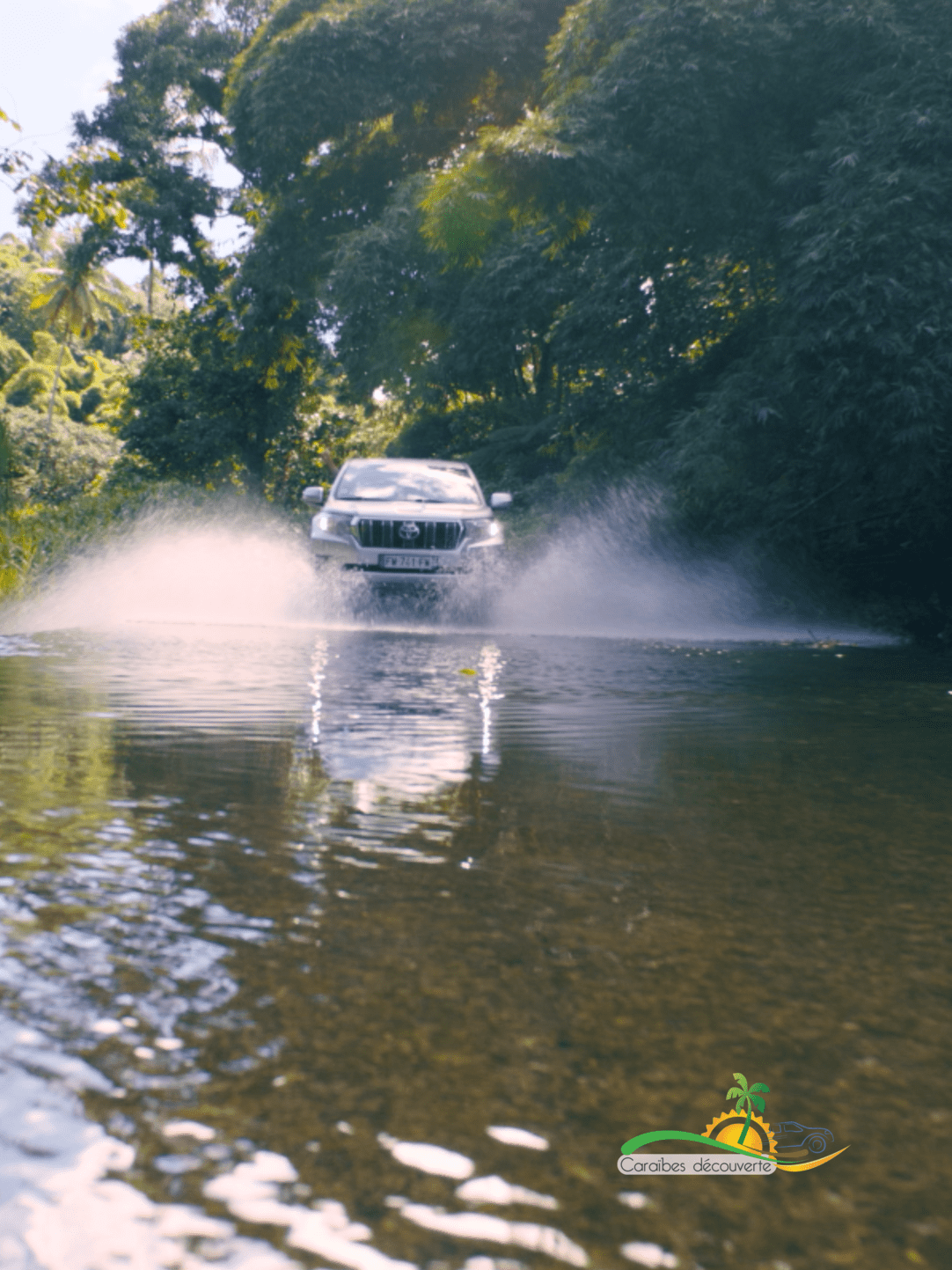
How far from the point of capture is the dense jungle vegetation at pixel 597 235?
46.0 ft

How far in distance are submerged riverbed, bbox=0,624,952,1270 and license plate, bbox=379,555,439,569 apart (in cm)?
742

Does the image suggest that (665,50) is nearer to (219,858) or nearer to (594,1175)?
(219,858)

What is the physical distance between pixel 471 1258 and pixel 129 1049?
825 millimetres

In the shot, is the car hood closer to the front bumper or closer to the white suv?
the white suv

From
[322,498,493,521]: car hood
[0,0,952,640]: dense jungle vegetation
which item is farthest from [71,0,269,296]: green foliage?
[322,498,493,521]: car hood

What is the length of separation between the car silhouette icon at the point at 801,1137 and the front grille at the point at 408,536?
448 inches

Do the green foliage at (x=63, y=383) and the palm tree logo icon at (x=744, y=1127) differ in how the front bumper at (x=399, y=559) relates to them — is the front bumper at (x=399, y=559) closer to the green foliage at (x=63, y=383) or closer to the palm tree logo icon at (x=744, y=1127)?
the palm tree logo icon at (x=744, y=1127)

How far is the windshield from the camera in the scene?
564 inches

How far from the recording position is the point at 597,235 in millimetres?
18969

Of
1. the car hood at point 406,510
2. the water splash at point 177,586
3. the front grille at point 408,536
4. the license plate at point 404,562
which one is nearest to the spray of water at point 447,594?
the water splash at point 177,586

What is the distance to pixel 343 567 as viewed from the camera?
13.4 meters

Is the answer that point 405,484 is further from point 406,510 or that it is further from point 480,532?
point 480,532

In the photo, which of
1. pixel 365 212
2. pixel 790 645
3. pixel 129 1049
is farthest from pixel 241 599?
pixel 365 212

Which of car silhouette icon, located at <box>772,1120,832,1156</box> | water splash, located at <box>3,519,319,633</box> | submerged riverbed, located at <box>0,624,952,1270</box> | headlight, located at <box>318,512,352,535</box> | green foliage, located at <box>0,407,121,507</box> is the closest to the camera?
submerged riverbed, located at <box>0,624,952,1270</box>
